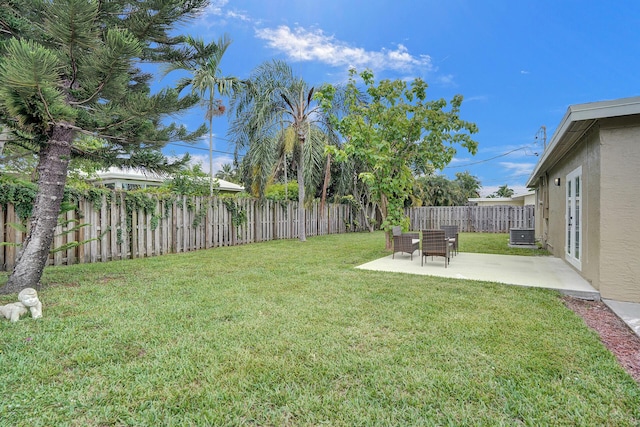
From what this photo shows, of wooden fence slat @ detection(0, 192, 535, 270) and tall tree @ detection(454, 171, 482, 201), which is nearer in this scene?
wooden fence slat @ detection(0, 192, 535, 270)

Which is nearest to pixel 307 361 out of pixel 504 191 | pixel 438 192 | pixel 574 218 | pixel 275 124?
pixel 574 218

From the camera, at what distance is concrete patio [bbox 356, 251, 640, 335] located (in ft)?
15.0

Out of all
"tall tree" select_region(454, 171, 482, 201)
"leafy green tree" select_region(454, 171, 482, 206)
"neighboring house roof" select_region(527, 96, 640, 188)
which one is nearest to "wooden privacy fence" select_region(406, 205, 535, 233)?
"neighboring house roof" select_region(527, 96, 640, 188)

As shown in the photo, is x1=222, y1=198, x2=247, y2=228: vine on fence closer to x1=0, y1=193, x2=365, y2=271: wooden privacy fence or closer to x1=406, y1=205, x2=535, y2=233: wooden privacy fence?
x1=0, y1=193, x2=365, y2=271: wooden privacy fence

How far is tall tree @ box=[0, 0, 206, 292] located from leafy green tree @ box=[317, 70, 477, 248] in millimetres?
4559

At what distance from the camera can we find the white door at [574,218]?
6.08 m

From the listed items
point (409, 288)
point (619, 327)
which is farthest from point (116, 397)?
point (619, 327)

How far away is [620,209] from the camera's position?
439 centimetres

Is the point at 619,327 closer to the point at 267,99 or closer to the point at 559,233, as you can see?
the point at 559,233

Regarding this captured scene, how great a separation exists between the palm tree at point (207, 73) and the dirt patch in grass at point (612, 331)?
22.3ft

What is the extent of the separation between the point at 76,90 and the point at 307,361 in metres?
5.41

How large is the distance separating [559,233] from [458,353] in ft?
25.1

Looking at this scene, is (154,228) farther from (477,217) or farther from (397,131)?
(477,217)

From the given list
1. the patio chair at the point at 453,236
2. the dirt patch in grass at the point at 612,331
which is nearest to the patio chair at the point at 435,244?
the patio chair at the point at 453,236
